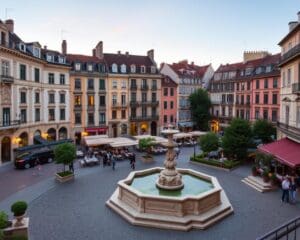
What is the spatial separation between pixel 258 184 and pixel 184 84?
130 ft

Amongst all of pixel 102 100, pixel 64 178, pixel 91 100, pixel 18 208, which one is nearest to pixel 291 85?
pixel 64 178

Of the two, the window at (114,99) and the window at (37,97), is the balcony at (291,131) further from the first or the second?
the window at (37,97)

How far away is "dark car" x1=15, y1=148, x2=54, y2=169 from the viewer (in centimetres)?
2942

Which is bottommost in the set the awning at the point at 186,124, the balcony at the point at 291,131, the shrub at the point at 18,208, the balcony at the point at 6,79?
the shrub at the point at 18,208

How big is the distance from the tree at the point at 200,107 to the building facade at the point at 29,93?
2592cm

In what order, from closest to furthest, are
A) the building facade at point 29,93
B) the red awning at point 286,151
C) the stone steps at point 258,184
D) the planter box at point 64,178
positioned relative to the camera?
the stone steps at point 258,184
the red awning at point 286,151
the planter box at point 64,178
the building facade at point 29,93

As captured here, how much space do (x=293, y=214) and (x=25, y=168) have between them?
2589cm

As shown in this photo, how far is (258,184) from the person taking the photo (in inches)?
869

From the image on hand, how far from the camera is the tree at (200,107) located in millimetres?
56434

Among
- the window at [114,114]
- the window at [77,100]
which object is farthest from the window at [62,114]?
the window at [114,114]

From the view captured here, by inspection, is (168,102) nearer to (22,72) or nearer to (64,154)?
(22,72)

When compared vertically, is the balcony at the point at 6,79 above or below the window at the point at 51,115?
above

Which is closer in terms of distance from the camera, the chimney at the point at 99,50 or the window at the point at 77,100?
the window at the point at 77,100

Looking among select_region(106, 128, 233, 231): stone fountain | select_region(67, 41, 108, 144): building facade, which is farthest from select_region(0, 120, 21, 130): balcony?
select_region(106, 128, 233, 231): stone fountain
